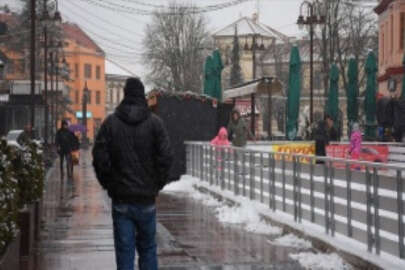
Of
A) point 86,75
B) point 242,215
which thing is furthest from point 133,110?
point 86,75

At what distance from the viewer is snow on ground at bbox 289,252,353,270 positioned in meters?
10.2

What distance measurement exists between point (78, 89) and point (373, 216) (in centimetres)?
11538

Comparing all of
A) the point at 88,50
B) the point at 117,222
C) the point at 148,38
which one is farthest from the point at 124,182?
the point at 88,50

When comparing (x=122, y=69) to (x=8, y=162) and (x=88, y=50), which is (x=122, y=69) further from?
(x=8, y=162)

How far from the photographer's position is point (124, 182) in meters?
7.88

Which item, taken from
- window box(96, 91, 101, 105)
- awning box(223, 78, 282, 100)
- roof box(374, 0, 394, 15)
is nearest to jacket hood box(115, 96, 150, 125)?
awning box(223, 78, 282, 100)

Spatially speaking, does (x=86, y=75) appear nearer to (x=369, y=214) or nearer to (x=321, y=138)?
(x=321, y=138)

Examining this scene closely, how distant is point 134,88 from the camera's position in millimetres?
8062

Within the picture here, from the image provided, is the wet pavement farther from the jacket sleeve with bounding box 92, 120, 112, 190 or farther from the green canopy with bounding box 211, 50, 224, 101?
the green canopy with bounding box 211, 50, 224, 101

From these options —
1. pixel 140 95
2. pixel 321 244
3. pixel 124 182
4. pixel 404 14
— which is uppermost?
pixel 404 14

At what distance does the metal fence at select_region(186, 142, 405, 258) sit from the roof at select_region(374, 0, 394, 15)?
1557 inches

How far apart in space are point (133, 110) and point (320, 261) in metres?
3.60

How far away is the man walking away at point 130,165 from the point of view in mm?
7895

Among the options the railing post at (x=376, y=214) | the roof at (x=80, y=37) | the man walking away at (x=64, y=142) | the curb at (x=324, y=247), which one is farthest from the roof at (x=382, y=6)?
the roof at (x=80, y=37)
